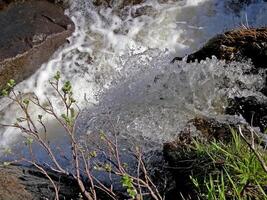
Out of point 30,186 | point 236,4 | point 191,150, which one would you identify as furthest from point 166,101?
point 236,4

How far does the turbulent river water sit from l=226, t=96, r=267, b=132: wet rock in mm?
88

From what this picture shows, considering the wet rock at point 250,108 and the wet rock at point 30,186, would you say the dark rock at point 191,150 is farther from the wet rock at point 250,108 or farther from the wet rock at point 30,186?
the wet rock at point 30,186

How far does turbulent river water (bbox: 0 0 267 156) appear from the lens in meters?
4.37

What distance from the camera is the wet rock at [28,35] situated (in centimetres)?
613

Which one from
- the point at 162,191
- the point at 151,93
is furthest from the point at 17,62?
the point at 162,191

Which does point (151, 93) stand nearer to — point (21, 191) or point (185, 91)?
point (185, 91)

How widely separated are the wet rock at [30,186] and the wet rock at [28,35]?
2.57 metres

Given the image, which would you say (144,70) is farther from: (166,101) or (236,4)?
(236,4)

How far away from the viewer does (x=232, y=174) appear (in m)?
3.02

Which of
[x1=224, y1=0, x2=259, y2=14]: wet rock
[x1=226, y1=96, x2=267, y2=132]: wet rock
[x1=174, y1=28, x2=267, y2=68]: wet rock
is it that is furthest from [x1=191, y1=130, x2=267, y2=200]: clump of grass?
[x1=224, y1=0, x2=259, y2=14]: wet rock

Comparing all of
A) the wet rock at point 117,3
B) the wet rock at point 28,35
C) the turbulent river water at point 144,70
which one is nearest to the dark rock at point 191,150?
the turbulent river water at point 144,70

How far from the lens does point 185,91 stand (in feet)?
14.8

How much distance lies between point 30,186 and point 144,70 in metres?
2.09

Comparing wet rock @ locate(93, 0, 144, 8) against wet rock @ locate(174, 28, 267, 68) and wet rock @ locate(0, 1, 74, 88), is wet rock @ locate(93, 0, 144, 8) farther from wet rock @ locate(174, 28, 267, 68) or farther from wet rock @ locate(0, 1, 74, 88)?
wet rock @ locate(174, 28, 267, 68)
